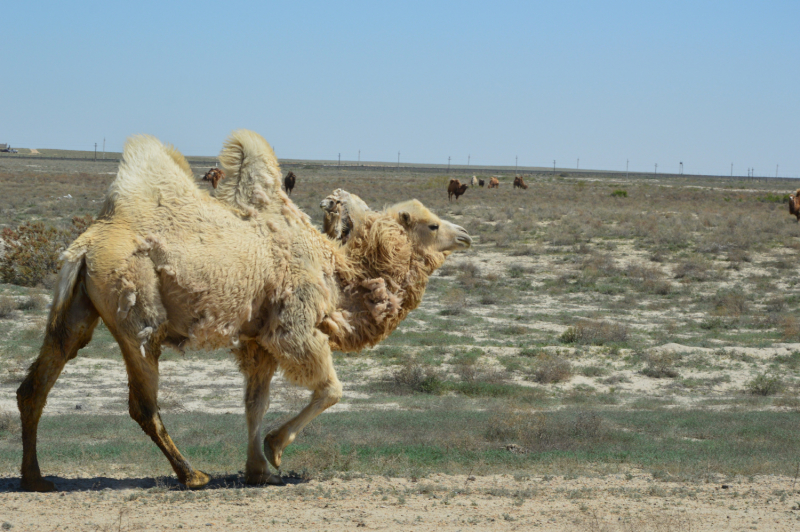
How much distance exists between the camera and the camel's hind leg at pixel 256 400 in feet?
20.8

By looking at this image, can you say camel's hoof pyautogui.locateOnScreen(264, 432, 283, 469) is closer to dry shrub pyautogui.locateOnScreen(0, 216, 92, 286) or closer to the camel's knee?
the camel's knee

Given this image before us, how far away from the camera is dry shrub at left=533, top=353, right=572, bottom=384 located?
12.2 m

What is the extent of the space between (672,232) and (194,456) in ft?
88.3

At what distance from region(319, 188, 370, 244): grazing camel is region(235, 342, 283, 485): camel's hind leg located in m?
1.15

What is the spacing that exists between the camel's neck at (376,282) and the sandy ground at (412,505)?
1.17 metres

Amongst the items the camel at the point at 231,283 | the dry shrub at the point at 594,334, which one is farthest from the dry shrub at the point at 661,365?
the camel at the point at 231,283

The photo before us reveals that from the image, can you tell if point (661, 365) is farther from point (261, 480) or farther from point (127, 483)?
point (127, 483)

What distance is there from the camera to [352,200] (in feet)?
22.6

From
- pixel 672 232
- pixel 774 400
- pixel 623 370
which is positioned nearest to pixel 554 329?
pixel 623 370

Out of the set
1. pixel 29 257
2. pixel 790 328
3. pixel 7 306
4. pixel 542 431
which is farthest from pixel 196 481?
pixel 29 257

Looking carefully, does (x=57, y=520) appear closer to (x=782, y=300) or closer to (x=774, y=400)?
(x=774, y=400)

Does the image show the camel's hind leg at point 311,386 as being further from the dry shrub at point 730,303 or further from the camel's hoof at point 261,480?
the dry shrub at point 730,303

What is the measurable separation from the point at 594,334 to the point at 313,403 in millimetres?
9762

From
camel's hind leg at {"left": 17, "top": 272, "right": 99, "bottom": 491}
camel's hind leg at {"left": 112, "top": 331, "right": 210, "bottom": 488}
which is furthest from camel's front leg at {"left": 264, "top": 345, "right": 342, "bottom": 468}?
camel's hind leg at {"left": 17, "top": 272, "right": 99, "bottom": 491}
